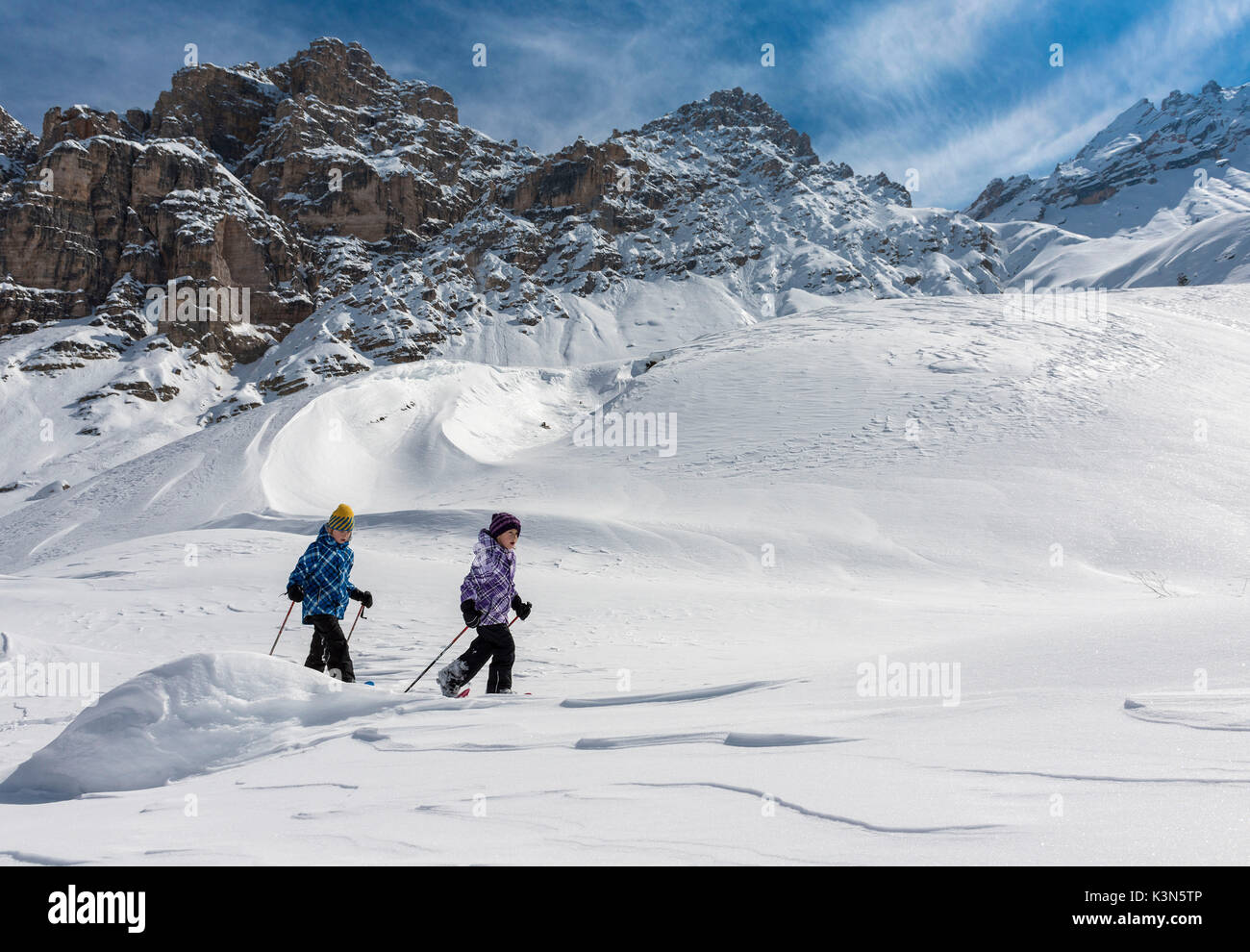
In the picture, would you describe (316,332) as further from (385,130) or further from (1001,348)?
(1001,348)

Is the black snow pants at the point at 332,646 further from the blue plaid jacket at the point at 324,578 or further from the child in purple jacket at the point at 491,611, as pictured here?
the child in purple jacket at the point at 491,611

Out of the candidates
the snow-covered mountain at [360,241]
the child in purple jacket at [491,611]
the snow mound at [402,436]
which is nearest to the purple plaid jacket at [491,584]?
the child in purple jacket at [491,611]

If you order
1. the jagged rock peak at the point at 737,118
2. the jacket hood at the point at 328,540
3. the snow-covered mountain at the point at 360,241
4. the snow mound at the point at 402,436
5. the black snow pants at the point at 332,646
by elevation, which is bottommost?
the black snow pants at the point at 332,646

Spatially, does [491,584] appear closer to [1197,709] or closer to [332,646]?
[332,646]

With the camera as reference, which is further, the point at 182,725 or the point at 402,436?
the point at 402,436

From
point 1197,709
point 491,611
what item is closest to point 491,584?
point 491,611

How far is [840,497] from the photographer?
623 inches

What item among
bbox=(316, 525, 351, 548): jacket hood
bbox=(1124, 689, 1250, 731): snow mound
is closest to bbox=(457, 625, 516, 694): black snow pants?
bbox=(316, 525, 351, 548): jacket hood

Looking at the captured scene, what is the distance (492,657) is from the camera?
554cm

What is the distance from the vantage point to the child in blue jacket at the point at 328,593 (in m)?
5.81

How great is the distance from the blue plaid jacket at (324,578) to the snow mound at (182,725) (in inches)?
72.8

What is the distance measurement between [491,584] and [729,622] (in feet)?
15.5

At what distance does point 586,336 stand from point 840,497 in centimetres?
7633

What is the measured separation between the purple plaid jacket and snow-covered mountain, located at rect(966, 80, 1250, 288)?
85635 mm
